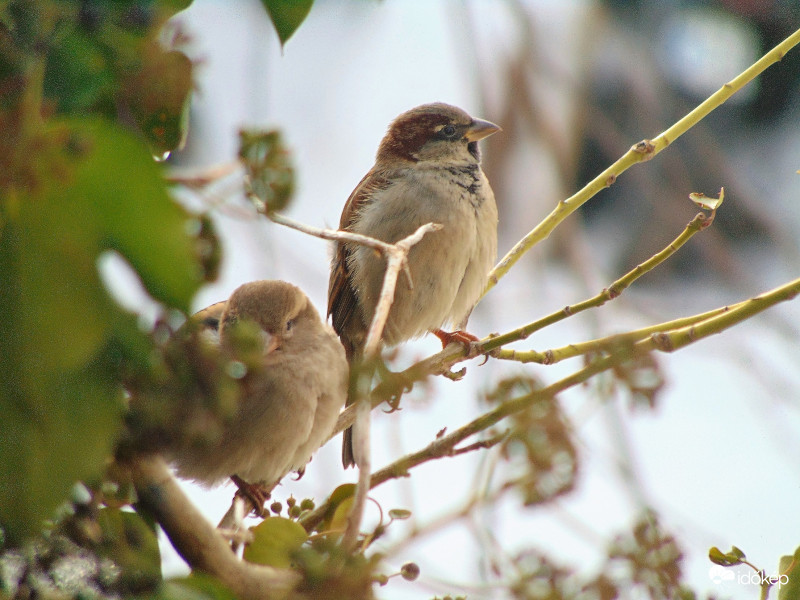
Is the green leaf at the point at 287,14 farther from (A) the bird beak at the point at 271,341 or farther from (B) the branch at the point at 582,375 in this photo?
(A) the bird beak at the point at 271,341

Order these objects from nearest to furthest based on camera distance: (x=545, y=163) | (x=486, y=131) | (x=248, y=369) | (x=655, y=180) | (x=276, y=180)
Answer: (x=248, y=369), (x=276, y=180), (x=486, y=131), (x=545, y=163), (x=655, y=180)

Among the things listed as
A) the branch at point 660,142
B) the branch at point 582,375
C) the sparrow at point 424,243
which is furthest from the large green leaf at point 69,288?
the sparrow at point 424,243

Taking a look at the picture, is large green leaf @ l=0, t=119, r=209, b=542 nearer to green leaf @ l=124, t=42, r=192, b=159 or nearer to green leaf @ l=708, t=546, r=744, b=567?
green leaf @ l=124, t=42, r=192, b=159

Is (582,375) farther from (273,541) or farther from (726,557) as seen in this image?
(273,541)

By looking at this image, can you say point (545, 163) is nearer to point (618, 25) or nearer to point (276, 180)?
point (618, 25)

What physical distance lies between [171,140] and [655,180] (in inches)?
199

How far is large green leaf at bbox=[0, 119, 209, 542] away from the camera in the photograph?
533mm

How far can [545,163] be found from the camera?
4770 millimetres

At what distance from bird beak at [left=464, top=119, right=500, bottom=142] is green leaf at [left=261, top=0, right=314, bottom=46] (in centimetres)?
244

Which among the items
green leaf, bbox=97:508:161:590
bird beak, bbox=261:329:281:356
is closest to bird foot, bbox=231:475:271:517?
bird beak, bbox=261:329:281:356

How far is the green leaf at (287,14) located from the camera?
2.58 feet

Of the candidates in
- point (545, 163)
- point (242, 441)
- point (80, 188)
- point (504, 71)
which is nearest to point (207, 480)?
point (242, 441)

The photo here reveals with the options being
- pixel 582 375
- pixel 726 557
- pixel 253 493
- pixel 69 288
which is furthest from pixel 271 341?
pixel 69 288

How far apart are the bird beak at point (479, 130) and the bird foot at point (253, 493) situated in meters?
1.66
